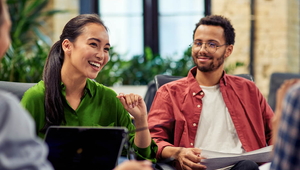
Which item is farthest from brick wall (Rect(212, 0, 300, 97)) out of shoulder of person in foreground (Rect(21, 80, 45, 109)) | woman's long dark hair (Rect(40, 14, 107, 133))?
shoulder of person in foreground (Rect(21, 80, 45, 109))

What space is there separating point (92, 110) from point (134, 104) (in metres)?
0.21

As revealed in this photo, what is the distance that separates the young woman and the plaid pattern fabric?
79cm

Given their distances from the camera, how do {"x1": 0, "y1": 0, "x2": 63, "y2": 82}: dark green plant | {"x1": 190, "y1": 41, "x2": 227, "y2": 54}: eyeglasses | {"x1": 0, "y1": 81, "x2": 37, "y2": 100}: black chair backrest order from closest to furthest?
{"x1": 0, "y1": 81, "x2": 37, "y2": 100}: black chair backrest, {"x1": 190, "y1": 41, "x2": 227, "y2": 54}: eyeglasses, {"x1": 0, "y1": 0, "x2": 63, "y2": 82}: dark green plant

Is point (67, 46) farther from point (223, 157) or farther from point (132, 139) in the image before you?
point (223, 157)

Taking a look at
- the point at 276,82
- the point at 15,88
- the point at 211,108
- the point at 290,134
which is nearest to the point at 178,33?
the point at 276,82

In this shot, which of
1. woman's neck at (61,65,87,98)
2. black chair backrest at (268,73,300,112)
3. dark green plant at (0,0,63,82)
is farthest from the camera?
dark green plant at (0,0,63,82)

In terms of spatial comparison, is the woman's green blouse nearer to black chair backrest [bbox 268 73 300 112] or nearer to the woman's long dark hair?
the woman's long dark hair

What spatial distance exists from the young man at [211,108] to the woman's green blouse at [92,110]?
7.3 inches

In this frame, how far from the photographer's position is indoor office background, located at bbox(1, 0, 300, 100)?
3.89 metres

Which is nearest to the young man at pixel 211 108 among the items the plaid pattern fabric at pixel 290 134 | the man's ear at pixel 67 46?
the man's ear at pixel 67 46

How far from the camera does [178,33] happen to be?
178 inches

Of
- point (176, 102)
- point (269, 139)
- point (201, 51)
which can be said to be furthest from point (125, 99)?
point (269, 139)

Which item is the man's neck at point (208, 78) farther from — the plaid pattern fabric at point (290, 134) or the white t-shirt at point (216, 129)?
the plaid pattern fabric at point (290, 134)

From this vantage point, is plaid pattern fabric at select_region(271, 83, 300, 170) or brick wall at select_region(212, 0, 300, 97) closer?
plaid pattern fabric at select_region(271, 83, 300, 170)
